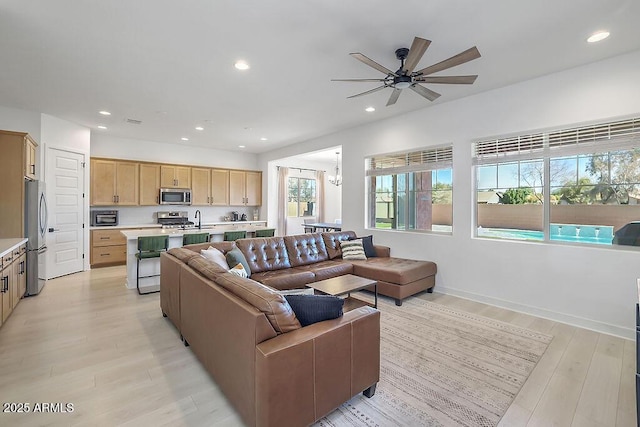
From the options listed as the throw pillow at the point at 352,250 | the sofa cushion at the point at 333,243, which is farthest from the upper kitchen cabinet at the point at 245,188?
the throw pillow at the point at 352,250

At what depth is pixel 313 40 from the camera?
2818 millimetres

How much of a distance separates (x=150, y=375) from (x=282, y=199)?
23.1 ft

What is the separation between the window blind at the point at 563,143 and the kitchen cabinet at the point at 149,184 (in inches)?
274

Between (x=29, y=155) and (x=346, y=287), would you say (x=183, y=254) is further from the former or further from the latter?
(x=29, y=155)

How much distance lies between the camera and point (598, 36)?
2736mm

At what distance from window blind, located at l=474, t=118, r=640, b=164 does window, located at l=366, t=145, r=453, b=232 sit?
0.59 metres

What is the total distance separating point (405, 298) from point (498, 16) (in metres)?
3.46

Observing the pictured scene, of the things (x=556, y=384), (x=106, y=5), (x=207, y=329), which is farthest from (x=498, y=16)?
(x=207, y=329)

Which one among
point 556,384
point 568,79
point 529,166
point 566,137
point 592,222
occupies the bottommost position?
point 556,384

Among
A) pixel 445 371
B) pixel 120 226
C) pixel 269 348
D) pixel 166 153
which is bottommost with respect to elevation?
pixel 445 371

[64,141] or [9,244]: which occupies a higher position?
[64,141]

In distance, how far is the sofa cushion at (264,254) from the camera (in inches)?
164

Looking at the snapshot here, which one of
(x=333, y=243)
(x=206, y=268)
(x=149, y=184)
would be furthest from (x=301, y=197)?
(x=206, y=268)

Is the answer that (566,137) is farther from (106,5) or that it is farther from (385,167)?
(106,5)
